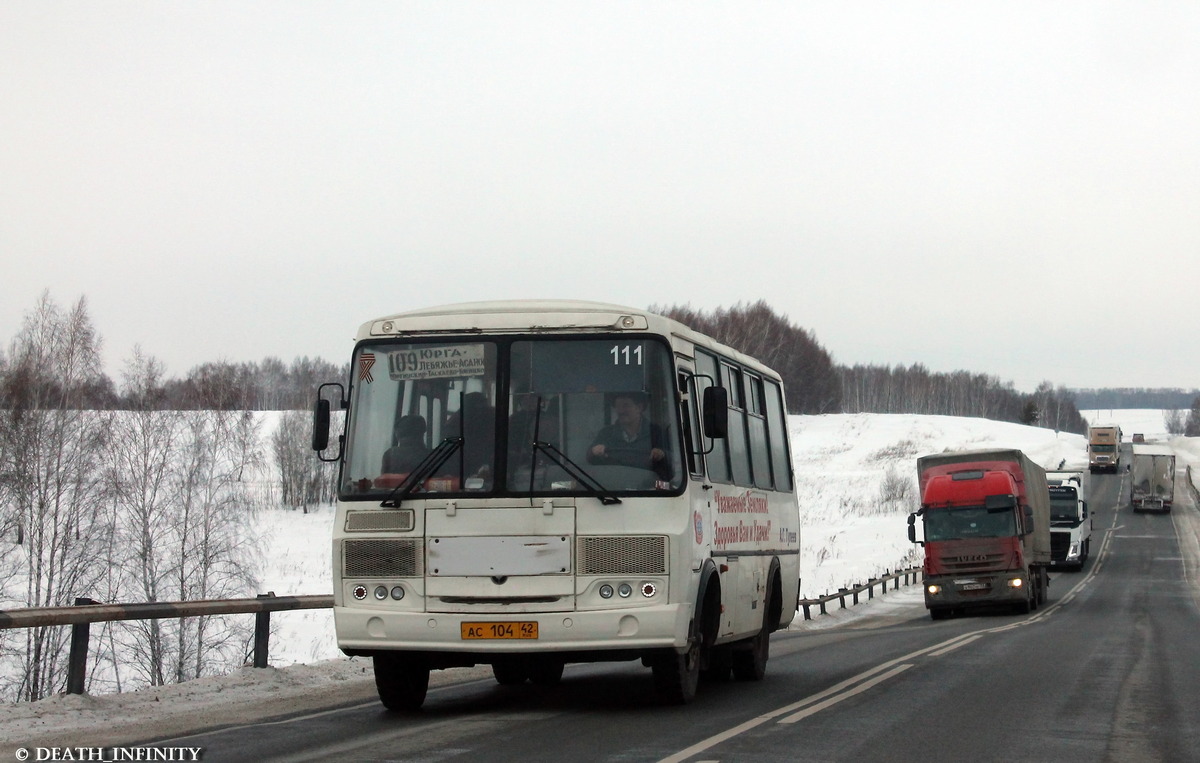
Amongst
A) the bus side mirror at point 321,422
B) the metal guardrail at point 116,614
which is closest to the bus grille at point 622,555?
the bus side mirror at point 321,422

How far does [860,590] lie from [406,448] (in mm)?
26079

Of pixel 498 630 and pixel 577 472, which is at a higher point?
pixel 577 472

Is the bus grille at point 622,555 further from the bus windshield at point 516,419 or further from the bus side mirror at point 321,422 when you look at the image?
the bus side mirror at point 321,422

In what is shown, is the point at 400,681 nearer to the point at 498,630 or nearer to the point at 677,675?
the point at 498,630

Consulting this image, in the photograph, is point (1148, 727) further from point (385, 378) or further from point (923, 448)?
point (923, 448)

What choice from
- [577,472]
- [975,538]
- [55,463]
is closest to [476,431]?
[577,472]

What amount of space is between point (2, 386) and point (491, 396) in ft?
108

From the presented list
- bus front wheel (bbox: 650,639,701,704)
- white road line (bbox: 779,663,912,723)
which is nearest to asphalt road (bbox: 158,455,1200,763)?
white road line (bbox: 779,663,912,723)

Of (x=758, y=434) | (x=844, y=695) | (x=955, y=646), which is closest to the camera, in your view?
(x=844, y=695)

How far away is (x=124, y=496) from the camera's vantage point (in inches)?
1513

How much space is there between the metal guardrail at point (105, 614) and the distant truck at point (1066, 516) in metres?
42.7

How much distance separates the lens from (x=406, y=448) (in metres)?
10.8

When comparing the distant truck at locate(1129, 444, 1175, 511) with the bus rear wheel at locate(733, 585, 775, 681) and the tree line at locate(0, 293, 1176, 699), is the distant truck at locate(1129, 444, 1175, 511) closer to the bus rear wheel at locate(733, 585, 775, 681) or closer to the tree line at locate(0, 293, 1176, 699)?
the tree line at locate(0, 293, 1176, 699)

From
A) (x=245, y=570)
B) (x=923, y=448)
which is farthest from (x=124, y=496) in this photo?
(x=923, y=448)
